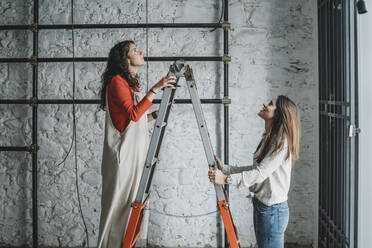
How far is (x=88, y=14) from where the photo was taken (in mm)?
2896

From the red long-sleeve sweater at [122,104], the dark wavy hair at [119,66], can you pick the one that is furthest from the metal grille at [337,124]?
the dark wavy hair at [119,66]

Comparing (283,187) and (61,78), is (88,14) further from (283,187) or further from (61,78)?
(283,187)

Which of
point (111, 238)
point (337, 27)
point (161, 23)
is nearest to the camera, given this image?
point (111, 238)

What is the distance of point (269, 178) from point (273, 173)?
4cm

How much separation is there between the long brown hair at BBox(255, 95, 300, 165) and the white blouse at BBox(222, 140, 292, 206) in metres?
0.03

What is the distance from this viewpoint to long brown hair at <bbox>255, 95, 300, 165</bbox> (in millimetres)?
1751

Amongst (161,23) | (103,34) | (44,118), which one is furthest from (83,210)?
(161,23)

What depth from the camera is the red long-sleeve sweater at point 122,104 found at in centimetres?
204

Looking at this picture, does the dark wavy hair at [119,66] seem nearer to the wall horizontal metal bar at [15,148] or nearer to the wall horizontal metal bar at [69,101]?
the wall horizontal metal bar at [69,101]

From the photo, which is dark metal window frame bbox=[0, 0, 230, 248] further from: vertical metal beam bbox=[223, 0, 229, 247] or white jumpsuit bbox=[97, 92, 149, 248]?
white jumpsuit bbox=[97, 92, 149, 248]

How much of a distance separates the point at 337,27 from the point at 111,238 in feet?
6.83

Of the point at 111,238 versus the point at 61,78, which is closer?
the point at 111,238

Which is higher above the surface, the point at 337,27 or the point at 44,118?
the point at 337,27

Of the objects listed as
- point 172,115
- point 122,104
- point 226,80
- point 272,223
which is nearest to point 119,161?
point 122,104
